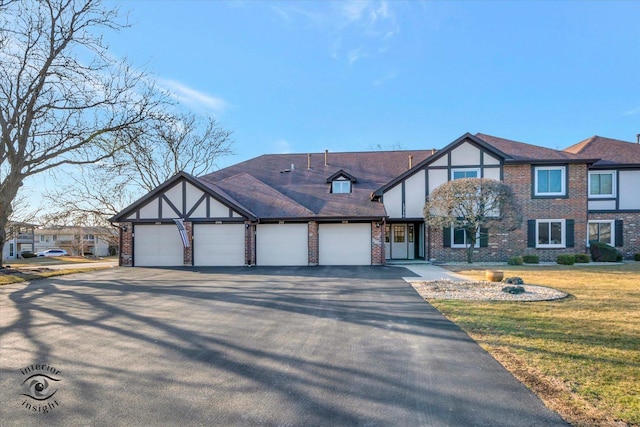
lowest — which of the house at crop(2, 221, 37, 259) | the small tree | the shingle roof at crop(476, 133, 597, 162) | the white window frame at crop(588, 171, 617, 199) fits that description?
the house at crop(2, 221, 37, 259)

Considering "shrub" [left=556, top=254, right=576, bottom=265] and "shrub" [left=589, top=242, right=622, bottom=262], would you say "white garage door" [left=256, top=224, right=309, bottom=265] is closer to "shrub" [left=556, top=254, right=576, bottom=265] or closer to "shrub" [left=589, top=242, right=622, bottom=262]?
"shrub" [left=556, top=254, right=576, bottom=265]

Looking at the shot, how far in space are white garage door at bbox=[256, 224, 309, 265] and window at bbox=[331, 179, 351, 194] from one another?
481cm

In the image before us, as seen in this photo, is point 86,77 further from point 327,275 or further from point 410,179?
point 410,179

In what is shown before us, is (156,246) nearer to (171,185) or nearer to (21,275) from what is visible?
(171,185)

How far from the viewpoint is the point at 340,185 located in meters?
23.6

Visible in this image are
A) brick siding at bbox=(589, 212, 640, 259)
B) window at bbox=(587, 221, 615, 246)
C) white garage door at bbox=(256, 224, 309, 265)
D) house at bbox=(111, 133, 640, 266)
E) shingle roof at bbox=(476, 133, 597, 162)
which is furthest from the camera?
window at bbox=(587, 221, 615, 246)

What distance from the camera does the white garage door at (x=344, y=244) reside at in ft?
64.0

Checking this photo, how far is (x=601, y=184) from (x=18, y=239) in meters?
74.9

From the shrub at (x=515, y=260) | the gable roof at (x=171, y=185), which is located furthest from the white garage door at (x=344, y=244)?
the shrub at (x=515, y=260)

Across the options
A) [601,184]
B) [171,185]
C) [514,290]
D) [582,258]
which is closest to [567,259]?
[582,258]

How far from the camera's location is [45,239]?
6688cm

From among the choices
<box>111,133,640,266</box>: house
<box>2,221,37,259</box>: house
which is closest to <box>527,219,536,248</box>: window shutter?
<box>111,133,640,266</box>: house

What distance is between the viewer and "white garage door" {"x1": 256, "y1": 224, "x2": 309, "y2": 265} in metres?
19.6

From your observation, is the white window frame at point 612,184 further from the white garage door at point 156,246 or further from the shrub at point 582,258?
the white garage door at point 156,246
